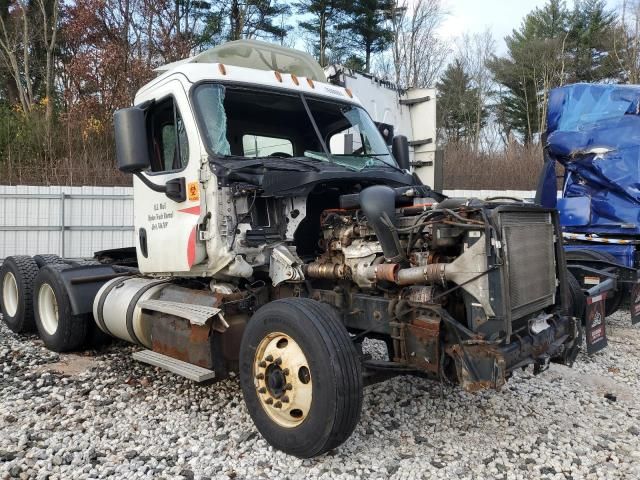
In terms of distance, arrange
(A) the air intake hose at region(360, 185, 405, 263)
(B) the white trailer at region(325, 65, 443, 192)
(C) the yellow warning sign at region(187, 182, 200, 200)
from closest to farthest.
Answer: (A) the air intake hose at region(360, 185, 405, 263) → (C) the yellow warning sign at region(187, 182, 200, 200) → (B) the white trailer at region(325, 65, 443, 192)

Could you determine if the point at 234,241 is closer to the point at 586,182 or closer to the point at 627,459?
the point at 627,459

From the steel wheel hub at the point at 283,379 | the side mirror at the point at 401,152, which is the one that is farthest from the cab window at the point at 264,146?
the steel wheel hub at the point at 283,379

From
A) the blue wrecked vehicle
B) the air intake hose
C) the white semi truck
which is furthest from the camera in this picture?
the blue wrecked vehicle

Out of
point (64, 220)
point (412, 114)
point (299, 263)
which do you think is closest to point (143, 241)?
point (299, 263)

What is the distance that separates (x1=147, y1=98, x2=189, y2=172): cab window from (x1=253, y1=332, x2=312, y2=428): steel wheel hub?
72.5 inches

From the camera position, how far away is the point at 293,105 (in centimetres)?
509

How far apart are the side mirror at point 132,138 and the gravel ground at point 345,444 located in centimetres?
198

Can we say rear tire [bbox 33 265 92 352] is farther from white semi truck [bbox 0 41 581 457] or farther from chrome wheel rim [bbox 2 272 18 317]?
chrome wheel rim [bbox 2 272 18 317]

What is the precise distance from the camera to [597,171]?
794 centimetres

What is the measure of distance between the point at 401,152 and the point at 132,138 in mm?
2730

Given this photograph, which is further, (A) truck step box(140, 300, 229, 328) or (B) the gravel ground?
(A) truck step box(140, 300, 229, 328)

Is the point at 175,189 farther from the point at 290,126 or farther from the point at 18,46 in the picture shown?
the point at 18,46

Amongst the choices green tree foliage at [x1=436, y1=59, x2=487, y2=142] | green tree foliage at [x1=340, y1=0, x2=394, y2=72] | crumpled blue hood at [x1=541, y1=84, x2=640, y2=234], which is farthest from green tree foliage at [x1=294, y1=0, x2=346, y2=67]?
crumpled blue hood at [x1=541, y1=84, x2=640, y2=234]

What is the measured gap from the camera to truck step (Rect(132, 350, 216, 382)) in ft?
13.3
